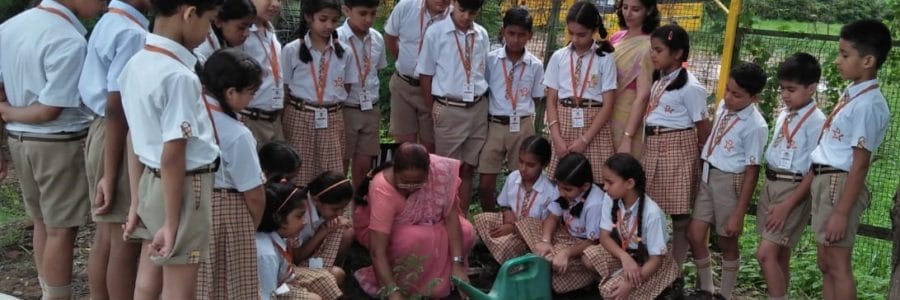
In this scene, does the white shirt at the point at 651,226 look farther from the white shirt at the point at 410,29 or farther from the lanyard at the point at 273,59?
the lanyard at the point at 273,59

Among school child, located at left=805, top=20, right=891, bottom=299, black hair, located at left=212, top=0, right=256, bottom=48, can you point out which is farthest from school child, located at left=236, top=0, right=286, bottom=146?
school child, located at left=805, top=20, right=891, bottom=299

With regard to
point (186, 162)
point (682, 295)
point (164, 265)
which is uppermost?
point (186, 162)

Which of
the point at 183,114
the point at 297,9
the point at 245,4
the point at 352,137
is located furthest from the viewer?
the point at 297,9

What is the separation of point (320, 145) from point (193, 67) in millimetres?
1746

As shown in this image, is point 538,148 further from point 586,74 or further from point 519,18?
point 519,18

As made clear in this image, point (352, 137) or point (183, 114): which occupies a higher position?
point (183, 114)

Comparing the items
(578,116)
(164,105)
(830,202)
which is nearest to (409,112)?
(578,116)

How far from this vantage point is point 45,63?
360 centimetres

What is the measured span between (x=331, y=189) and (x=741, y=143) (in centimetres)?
196

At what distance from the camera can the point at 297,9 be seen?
744 centimetres

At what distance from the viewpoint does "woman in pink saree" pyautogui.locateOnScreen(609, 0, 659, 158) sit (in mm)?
4688

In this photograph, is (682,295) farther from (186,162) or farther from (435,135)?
(186,162)

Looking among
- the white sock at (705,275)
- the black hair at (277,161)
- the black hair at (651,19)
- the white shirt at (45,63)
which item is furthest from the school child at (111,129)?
the white sock at (705,275)

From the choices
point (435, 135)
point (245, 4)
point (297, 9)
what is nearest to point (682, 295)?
point (435, 135)
